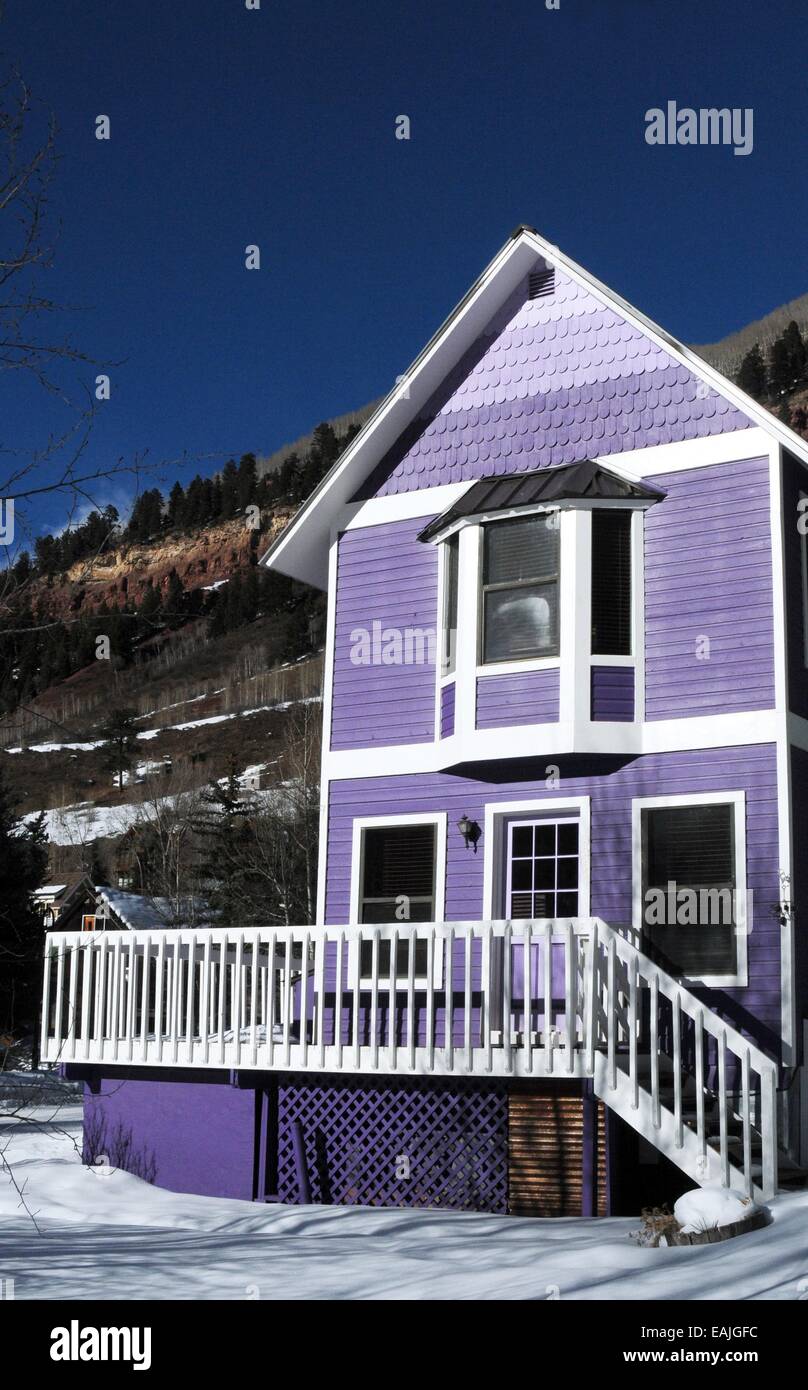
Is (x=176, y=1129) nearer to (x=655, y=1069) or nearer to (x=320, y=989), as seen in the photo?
(x=320, y=989)

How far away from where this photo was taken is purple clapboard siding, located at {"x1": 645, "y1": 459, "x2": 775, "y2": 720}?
41.8ft

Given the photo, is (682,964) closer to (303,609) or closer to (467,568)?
(467,568)

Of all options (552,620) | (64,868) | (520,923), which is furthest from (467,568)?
(64,868)

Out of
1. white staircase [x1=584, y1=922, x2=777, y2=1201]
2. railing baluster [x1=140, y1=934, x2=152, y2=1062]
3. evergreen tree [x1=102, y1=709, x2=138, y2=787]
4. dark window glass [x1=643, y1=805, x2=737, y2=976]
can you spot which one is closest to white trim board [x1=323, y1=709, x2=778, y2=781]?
dark window glass [x1=643, y1=805, x2=737, y2=976]

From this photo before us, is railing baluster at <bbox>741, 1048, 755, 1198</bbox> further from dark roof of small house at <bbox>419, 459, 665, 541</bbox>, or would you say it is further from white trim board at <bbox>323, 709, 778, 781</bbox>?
dark roof of small house at <bbox>419, 459, 665, 541</bbox>

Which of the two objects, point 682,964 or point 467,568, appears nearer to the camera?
point 682,964

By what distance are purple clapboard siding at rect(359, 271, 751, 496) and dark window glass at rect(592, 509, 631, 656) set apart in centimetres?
87

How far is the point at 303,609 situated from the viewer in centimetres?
12031

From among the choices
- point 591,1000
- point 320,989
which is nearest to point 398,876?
point 320,989

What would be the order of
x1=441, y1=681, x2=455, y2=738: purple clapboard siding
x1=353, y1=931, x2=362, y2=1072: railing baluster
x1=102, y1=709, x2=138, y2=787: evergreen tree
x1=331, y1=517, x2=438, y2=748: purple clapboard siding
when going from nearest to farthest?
1. x1=353, y1=931, x2=362, y2=1072: railing baluster
2. x1=441, y1=681, x2=455, y2=738: purple clapboard siding
3. x1=331, y1=517, x2=438, y2=748: purple clapboard siding
4. x1=102, y1=709, x2=138, y2=787: evergreen tree

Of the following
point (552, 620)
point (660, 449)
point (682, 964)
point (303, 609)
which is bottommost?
point (682, 964)

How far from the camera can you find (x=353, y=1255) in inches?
355

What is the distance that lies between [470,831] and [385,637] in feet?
7.79
